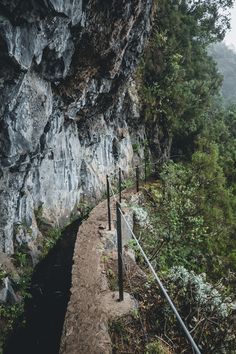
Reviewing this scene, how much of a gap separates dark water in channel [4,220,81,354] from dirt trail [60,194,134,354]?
679mm

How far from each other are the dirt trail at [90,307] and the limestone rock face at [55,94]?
88.2 inches

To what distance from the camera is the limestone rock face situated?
7004mm

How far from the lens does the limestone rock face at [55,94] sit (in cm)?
700

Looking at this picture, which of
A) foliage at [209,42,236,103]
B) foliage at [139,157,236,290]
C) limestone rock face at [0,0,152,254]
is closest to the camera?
limestone rock face at [0,0,152,254]

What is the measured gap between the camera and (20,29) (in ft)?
22.1

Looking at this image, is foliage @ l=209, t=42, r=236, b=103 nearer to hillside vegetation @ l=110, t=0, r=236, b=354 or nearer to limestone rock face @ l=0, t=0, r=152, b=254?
hillside vegetation @ l=110, t=0, r=236, b=354

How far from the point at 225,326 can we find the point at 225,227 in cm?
1013

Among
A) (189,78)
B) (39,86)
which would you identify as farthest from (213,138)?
(39,86)

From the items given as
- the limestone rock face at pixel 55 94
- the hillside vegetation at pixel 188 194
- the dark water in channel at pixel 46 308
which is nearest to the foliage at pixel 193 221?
the hillside vegetation at pixel 188 194

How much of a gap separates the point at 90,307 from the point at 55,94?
22.5ft

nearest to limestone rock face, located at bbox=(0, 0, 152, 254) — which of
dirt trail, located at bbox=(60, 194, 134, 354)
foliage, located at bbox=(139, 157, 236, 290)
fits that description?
dirt trail, located at bbox=(60, 194, 134, 354)

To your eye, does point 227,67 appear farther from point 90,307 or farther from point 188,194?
point 90,307

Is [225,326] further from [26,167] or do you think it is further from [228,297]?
[26,167]

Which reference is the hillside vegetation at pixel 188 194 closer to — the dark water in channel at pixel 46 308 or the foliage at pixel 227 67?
the dark water in channel at pixel 46 308
